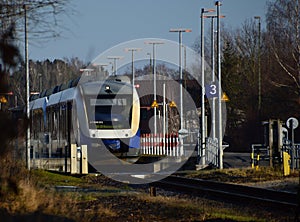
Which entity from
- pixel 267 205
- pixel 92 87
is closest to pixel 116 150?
pixel 92 87

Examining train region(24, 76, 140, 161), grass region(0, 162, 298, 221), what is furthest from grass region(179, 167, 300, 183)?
grass region(0, 162, 298, 221)

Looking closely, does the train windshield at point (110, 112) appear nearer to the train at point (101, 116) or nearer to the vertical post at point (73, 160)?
the train at point (101, 116)

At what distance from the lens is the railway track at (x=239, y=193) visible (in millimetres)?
15983

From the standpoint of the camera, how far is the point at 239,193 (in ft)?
62.8

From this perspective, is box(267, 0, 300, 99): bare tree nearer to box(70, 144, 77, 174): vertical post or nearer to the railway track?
box(70, 144, 77, 174): vertical post

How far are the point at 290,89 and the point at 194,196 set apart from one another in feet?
117

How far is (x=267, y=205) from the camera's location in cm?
1584

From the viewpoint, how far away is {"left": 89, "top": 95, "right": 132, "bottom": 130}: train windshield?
1161 inches

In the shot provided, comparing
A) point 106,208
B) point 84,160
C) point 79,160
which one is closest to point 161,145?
point 79,160

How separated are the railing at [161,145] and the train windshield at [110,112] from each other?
9.37m

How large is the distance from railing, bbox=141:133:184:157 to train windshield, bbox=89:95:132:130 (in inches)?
369

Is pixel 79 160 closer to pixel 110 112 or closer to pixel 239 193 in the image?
pixel 110 112

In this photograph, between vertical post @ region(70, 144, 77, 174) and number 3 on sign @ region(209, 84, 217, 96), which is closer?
vertical post @ region(70, 144, 77, 174)

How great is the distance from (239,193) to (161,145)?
71.6 feet
